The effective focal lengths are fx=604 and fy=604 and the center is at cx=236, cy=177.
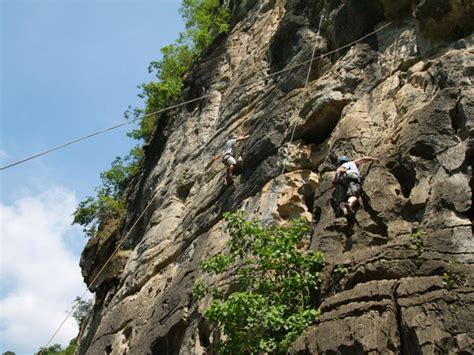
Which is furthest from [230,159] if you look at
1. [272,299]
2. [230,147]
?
[272,299]

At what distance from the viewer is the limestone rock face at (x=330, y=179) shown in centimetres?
746

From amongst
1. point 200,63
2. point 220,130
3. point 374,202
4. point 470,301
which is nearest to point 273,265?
point 374,202

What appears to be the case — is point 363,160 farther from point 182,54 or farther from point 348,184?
point 182,54

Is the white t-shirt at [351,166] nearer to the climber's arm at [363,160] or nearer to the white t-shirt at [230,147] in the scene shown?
the climber's arm at [363,160]

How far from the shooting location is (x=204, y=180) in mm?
16281

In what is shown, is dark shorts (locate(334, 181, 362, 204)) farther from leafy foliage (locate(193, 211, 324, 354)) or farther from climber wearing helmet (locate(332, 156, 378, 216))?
leafy foliage (locate(193, 211, 324, 354))

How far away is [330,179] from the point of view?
10.4 meters

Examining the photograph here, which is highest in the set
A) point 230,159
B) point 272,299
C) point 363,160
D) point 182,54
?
point 182,54

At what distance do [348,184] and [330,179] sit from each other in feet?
2.90

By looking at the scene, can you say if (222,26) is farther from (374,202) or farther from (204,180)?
(374,202)

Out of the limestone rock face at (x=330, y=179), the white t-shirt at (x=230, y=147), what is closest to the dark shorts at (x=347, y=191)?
the limestone rock face at (x=330, y=179)

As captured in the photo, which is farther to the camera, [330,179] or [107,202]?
[107,202]

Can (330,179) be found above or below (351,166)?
above

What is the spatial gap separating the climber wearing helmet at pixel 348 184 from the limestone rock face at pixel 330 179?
172mm
